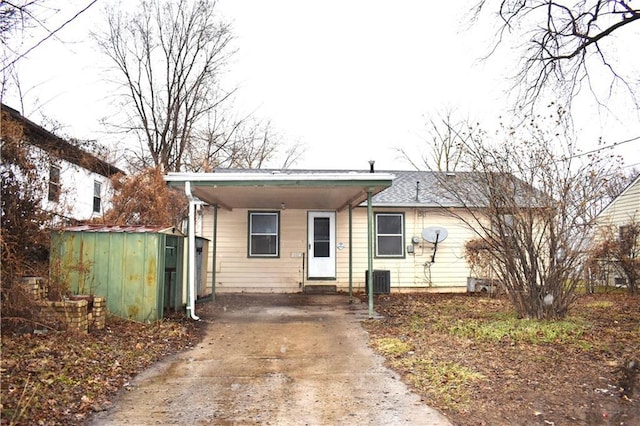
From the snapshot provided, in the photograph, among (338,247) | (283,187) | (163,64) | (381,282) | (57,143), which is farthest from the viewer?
(163,64)

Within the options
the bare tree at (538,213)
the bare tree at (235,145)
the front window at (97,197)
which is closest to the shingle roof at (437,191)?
the bare tree at (538,213)

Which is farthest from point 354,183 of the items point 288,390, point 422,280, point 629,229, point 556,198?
point 629,229

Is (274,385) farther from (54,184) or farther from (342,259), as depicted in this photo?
(342,259)

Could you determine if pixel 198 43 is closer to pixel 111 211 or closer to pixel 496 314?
pixel 111 211

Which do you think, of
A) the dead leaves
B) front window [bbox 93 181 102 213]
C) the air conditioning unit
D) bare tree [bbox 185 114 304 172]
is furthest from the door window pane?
front window [bbox 93 181 102 213]

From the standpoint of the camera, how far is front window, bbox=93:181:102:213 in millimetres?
16797

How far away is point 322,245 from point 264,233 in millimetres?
1560

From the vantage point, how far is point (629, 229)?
13.2 meters

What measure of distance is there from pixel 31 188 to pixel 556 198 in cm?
713

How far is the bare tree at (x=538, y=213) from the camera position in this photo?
6.89 m

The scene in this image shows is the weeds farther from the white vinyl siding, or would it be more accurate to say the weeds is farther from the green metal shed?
the white vinyl siding

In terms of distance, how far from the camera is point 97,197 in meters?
17.1

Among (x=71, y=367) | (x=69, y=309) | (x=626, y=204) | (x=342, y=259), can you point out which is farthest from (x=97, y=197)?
(x=626, y=204)

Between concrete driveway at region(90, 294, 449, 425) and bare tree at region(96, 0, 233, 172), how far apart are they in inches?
573
